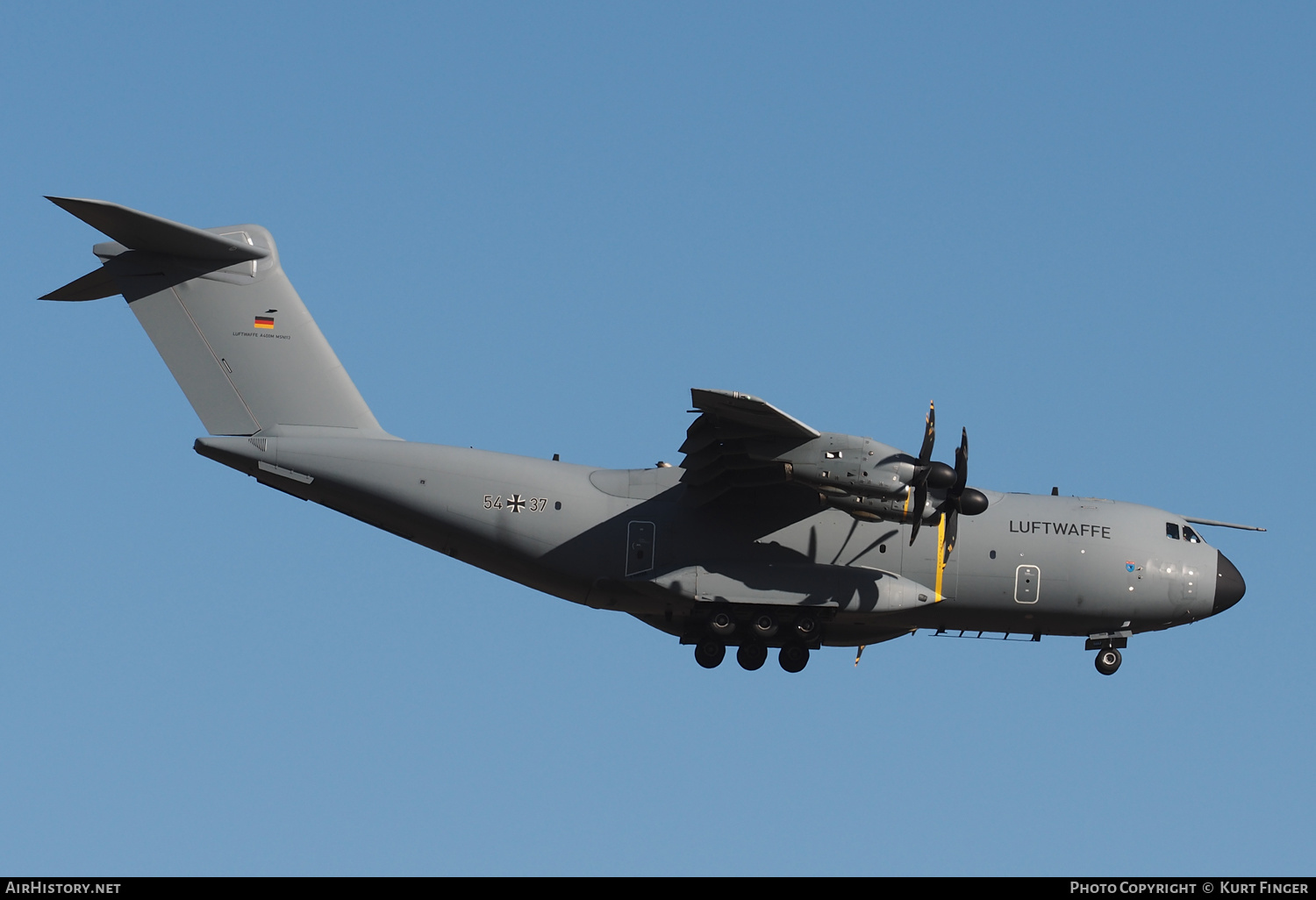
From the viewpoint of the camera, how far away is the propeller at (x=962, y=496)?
21.2 meters

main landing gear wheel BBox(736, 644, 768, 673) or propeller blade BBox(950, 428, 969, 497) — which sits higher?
propeller blade BBox(950, 428, 969, 497)

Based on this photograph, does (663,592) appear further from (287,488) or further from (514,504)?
(287,488)

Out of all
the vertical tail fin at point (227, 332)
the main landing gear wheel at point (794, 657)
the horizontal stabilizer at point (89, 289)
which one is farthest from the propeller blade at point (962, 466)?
the horizontal stabilizer at point (89, 289)

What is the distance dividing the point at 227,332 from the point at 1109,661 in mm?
13848

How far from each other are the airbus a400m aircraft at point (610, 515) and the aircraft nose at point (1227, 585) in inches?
34.2

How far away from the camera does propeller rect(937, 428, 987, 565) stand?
21250 millimetres

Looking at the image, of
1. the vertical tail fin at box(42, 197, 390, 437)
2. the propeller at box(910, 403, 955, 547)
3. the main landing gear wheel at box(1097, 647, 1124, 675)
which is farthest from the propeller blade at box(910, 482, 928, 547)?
the vertical tail fin at box(42, 197, 390, 437)

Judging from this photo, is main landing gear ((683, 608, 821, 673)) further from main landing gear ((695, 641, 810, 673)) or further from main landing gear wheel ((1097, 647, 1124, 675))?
main landing gear wheel ((1097, 647, 1124, 675))

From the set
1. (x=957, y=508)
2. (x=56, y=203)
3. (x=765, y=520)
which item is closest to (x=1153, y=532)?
(x=957, y=508)

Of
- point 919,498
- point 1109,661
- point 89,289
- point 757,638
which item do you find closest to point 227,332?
point 89,289

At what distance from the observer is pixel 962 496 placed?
21469mm

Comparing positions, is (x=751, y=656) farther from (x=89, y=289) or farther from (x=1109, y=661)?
(x=89, y=289)

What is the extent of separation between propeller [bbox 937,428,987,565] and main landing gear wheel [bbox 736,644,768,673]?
128 inches

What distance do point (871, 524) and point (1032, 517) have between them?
2500 millimetres
